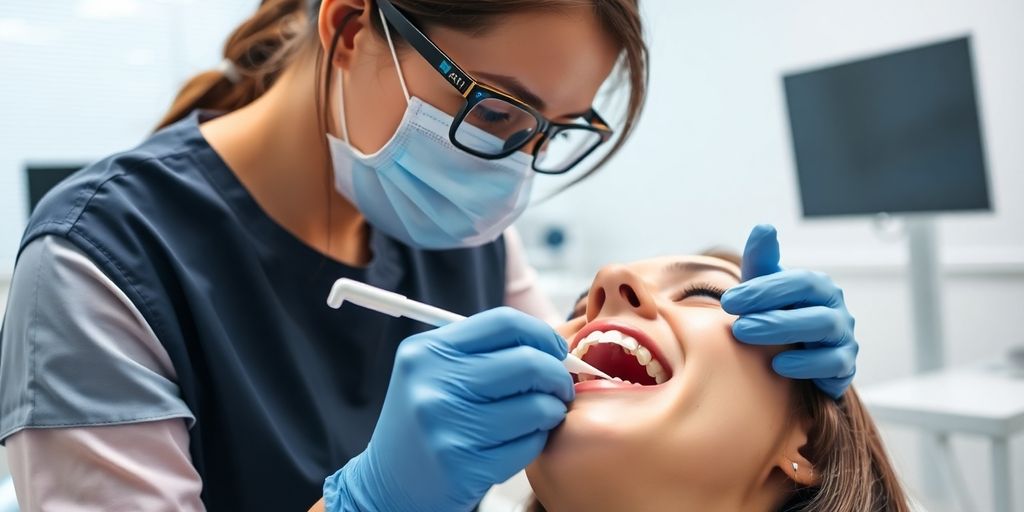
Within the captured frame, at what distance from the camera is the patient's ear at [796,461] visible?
97 centimetres

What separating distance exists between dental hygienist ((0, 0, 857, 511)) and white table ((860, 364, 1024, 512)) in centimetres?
103

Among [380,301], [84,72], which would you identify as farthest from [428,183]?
[84,72]

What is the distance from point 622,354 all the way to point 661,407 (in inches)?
7.4

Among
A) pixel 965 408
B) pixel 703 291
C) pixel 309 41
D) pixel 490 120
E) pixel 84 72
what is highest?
pixel 84 72

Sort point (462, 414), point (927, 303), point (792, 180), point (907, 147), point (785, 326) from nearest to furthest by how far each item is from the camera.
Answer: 1. point (462, 414)
2. point (785, 326)
3. point (907, 147)
4. point (927, 303)
5. point (792, 180)

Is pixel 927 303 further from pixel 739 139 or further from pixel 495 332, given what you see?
pixel 495 332

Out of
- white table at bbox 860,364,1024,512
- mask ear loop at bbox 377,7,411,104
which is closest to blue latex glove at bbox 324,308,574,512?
mask ear loop at bbox 377,7,411,104

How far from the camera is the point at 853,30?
3035mm

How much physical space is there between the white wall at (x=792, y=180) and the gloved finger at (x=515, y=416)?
1.86 meters

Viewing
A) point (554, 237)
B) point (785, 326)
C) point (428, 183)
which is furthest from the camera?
point (554, 237)

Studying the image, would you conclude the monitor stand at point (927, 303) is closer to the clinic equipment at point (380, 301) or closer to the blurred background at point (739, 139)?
the blurred background at point (739, 139)

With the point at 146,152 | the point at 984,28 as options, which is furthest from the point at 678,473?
the point at 984,28

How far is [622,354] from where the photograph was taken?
108cm

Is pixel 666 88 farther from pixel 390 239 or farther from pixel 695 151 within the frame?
pixel 390 239
